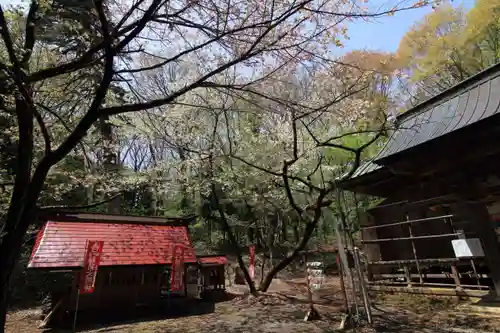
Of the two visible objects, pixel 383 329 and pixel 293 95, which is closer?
pixel 383 329

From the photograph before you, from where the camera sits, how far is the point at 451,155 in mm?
7324

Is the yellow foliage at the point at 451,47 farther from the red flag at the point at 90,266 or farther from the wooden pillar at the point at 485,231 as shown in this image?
the red flag at the point at 90,266

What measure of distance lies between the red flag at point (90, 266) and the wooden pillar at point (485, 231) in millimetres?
10888

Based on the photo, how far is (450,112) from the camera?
782 centimetres

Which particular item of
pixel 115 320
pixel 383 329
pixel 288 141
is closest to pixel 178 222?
pixel 115 320

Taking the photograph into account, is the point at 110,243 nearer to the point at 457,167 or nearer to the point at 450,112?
the point at 457,167

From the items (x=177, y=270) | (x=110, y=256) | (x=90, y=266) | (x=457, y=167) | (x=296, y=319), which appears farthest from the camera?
(x=177, y=270)

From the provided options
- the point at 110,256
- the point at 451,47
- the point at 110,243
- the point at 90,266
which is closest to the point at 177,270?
the point at 110,256

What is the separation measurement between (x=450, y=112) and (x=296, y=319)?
6932 millimetres

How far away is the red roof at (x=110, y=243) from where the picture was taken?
34.4ft

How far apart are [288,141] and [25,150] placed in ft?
35.9

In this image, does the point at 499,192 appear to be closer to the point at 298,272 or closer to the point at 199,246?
the point at 298,272

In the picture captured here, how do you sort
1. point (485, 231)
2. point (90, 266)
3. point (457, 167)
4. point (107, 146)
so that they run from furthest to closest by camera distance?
1. point (107, 146)
2. point (90, 266)
3. point (457, 167)
4. point (485, 231)

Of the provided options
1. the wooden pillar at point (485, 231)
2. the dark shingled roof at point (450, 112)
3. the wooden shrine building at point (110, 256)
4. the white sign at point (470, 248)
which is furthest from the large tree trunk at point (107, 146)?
the wooden pillar at point (485, 231)
